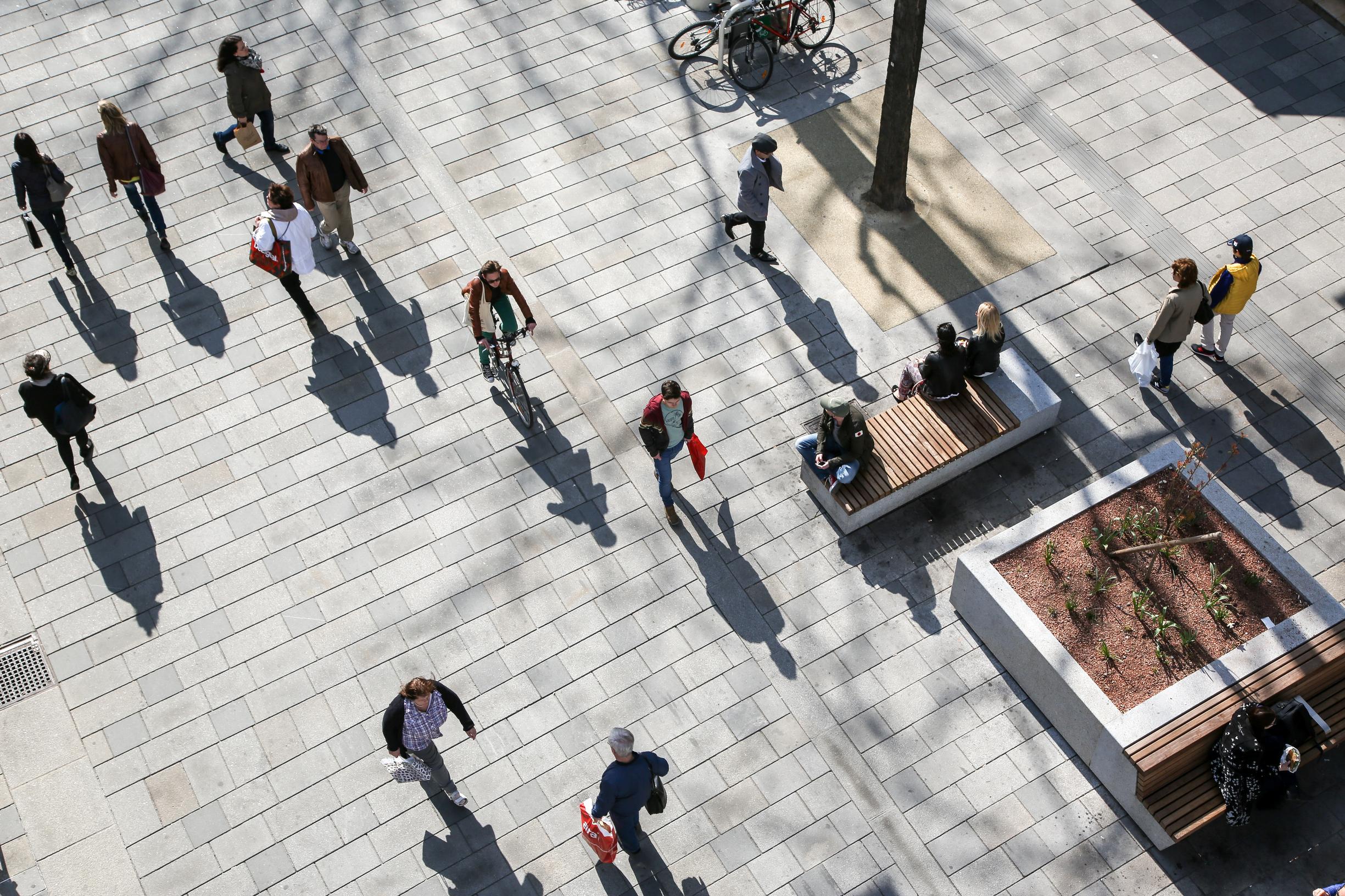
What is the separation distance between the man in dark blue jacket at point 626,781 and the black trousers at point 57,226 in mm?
8283

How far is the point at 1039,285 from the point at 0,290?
431 inches

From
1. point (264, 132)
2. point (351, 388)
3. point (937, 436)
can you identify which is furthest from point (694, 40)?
point (937, 436)

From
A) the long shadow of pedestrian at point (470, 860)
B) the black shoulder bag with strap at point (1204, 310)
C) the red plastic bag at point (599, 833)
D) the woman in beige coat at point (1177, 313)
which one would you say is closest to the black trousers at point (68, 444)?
the long shadow of pedestrian at point (470, 860)

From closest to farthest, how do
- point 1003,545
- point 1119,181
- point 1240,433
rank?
point 1003,545
point 1240,433
point 1119,181

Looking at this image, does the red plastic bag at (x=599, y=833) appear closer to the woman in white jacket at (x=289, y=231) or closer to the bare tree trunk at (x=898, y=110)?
the woman in white jacket at (x=289, y=231)

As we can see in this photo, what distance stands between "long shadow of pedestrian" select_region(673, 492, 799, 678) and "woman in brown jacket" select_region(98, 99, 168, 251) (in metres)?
6.42

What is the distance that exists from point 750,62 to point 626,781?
931 cm

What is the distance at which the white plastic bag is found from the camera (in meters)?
11.5

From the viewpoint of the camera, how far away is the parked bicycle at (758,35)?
14.4 m

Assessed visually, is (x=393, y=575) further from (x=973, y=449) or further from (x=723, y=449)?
(x=973, y=449)

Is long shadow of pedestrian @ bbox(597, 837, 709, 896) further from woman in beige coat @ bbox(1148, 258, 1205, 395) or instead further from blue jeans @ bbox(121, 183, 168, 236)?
blue jeans @ bbox(121, 183, 168, 236)

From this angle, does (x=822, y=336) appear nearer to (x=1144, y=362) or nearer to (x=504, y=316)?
(x=1144, y=362)

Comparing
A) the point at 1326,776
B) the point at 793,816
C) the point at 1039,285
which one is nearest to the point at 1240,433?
the point at 1039,285

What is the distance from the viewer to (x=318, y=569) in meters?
10.9
